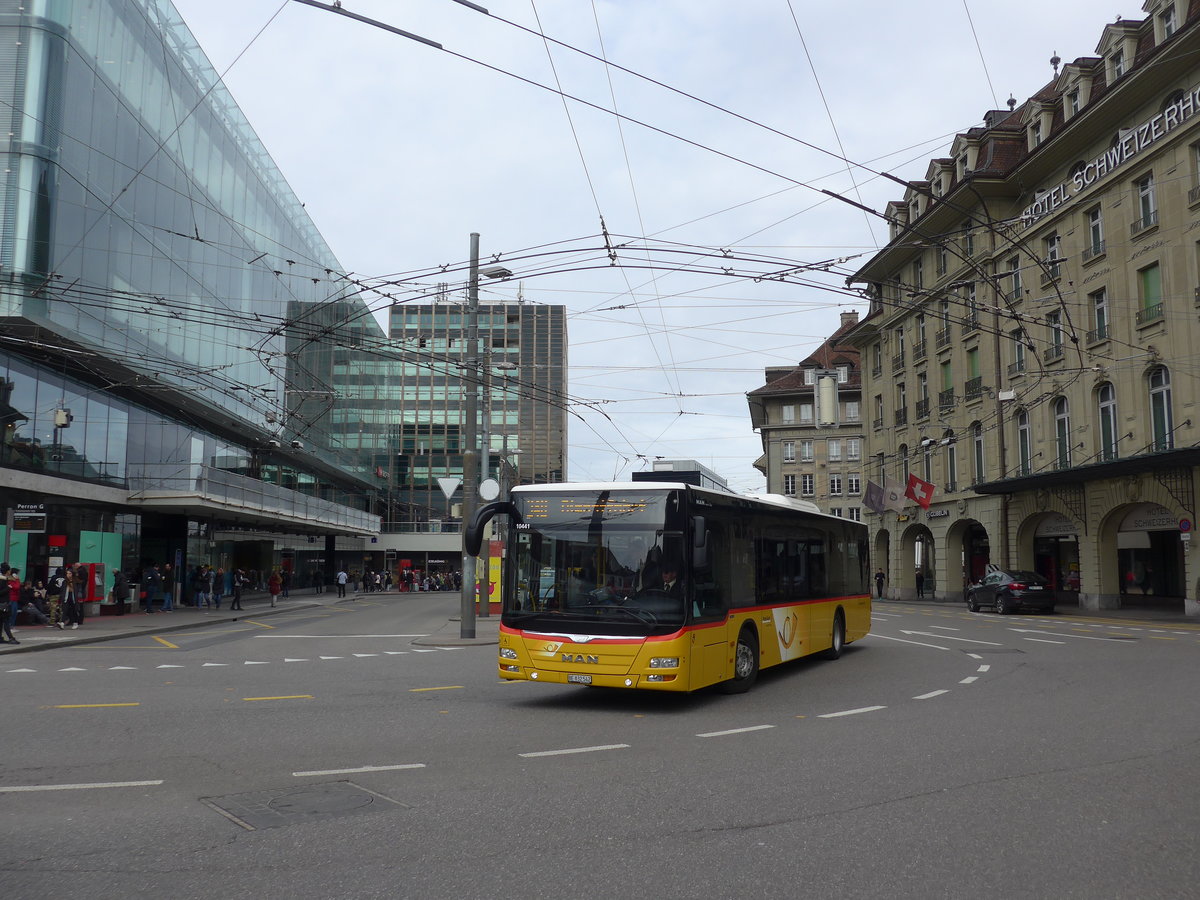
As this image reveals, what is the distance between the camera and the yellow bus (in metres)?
10.9

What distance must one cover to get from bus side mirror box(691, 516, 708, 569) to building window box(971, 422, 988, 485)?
35.3 metres

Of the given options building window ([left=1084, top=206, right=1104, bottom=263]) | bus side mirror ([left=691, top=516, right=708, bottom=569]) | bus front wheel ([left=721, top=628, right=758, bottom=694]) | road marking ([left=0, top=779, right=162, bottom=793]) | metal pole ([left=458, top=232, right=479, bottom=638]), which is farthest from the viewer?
building window ([left=1084, top=206, right=1104, bottom=263])

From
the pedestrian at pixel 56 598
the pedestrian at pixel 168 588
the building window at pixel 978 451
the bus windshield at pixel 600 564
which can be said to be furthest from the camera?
the building window at pixel 978 451

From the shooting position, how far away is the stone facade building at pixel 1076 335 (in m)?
30.3

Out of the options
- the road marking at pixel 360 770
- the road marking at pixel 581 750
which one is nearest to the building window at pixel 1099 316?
the road marking at pixel 581 750

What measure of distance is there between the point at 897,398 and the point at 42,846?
1981 inches

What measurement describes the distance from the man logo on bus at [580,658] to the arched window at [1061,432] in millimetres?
31108

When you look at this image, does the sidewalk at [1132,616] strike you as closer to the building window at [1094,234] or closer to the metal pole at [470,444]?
the building window at [1094,234]

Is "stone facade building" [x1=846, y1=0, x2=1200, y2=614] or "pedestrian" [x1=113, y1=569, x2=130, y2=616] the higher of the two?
"stone facade building" [x1=846, y1=0, x2=1200, y2=614]

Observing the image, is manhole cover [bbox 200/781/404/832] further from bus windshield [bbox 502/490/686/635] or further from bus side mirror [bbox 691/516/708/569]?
bus side mirror [bbox 691/516/708/569]

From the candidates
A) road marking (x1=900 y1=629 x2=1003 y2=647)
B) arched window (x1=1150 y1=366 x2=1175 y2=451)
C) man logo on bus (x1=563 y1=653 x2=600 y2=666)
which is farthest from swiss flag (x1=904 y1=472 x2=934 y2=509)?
man logo on bus (x1=563 y1=653 x2=600 y2=666)

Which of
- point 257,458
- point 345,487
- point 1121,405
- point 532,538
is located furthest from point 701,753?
point 345,487

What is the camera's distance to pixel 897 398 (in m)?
52.0

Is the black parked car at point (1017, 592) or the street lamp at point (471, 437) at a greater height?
the street lamp at point (471, 437)
